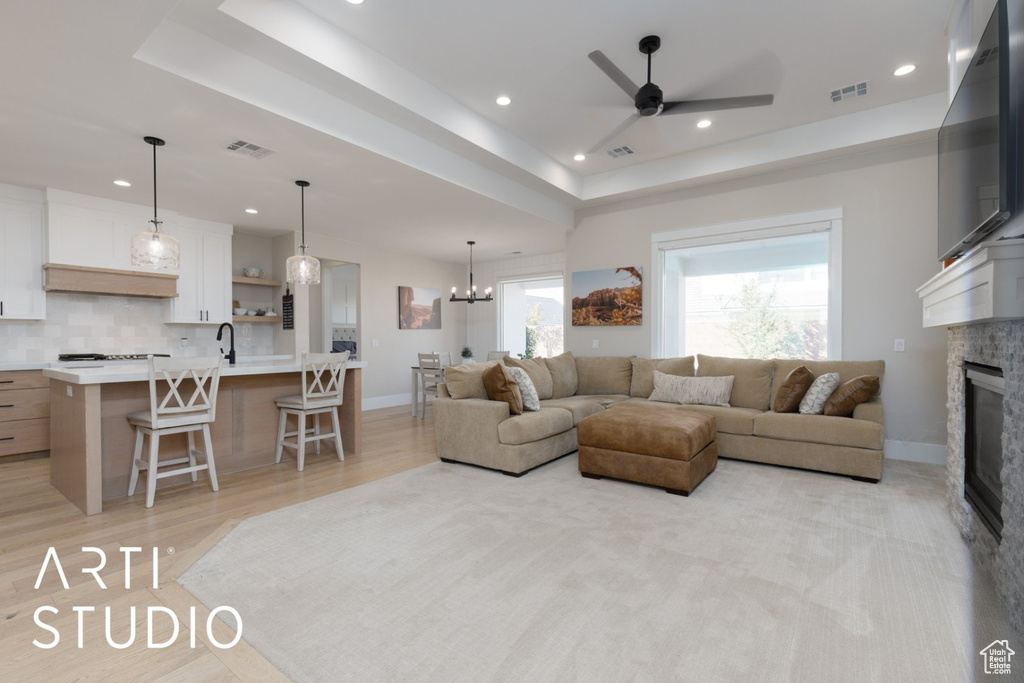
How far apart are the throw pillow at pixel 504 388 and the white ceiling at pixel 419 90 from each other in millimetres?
1804

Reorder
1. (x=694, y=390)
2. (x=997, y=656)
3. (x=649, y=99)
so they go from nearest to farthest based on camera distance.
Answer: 1. (x=997, y=656)
2. (x=649, y=99)
3. (x=694, y=390)

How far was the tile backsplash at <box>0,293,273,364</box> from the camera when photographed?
4832 millimetres

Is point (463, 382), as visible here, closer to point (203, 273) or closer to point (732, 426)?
point (732, 426)

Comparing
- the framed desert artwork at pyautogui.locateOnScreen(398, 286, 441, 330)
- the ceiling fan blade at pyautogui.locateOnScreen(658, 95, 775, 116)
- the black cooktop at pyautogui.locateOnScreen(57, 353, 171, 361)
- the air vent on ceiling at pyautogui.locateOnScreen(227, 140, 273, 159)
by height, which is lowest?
the black cooktop at pyautogui.locateOnScreen(57, 353, 171, 361)

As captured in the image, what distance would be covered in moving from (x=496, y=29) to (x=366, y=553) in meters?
3.16

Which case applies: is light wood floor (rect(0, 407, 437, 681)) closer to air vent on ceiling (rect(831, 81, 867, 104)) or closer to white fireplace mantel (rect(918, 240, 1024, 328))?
white fireplace mantel (rect(918, 240, 1024, 328))

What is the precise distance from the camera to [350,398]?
15.1 ft

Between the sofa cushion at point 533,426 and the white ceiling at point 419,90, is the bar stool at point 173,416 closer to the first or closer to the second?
the white ceiling at point 419,90

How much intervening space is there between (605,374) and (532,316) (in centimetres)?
428

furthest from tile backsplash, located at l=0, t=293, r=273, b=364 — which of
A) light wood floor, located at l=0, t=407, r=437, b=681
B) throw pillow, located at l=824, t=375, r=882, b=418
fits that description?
throw pillow, located at l=824, t=375, r=882, b=418

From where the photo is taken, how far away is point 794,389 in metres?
4.02

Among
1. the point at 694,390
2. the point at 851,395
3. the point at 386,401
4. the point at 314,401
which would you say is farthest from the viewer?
the point at 386,401

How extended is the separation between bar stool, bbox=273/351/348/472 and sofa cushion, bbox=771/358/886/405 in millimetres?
3965

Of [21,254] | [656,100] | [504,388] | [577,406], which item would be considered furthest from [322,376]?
[656,100]
